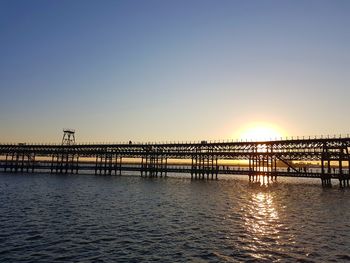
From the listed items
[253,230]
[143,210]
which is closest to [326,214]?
[253,230]

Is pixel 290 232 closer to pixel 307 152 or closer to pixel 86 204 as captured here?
pixel 86 204

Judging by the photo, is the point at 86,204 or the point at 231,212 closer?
the point at 231,212

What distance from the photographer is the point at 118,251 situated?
1684 cm

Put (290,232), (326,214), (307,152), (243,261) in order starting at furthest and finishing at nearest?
(307,152)
(326,214)
(290,232)
(243,261)

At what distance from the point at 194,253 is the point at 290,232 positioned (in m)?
8.11

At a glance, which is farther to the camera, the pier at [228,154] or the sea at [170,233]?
the pier at [228,154]

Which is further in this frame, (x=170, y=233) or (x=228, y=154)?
(x=228, y=154)

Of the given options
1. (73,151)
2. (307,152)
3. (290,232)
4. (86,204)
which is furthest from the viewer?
(73,151)

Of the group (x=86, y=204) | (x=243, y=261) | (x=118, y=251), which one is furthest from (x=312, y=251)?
(x=86, y=204)

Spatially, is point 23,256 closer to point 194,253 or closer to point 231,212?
point 194,253

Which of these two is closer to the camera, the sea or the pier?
the sea

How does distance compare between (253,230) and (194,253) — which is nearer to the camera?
(194,253)

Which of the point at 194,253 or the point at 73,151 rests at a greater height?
the point at 73,151

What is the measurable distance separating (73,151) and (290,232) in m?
96.7
